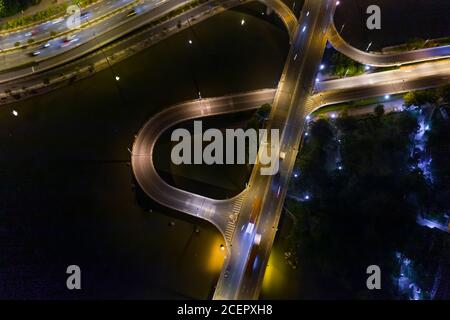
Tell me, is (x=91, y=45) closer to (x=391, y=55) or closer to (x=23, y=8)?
(x=23, y=8)

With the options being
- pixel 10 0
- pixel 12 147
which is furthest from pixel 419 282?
pixel 10 0

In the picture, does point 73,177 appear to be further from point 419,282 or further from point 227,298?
point 419,282

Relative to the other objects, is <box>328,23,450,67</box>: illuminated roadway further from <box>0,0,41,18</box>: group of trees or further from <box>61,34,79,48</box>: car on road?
<box>0,0,41,18</box>: group of trees

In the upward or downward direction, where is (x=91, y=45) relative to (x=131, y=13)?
downward

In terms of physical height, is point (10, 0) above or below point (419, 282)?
above

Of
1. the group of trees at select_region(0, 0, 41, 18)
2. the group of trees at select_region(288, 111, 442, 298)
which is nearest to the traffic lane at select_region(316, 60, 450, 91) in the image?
the group of trees at select_region(288, 111, 442, 298)

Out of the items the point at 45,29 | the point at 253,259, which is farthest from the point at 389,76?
the point at 45,29

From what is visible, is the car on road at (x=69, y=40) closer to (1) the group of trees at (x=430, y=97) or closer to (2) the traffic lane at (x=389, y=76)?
(2) the traffic lane at (x=389, y=76)

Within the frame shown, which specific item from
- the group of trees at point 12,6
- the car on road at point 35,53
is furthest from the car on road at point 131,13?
the group of trees at point 12,6

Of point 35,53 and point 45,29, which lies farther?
point 45,29
